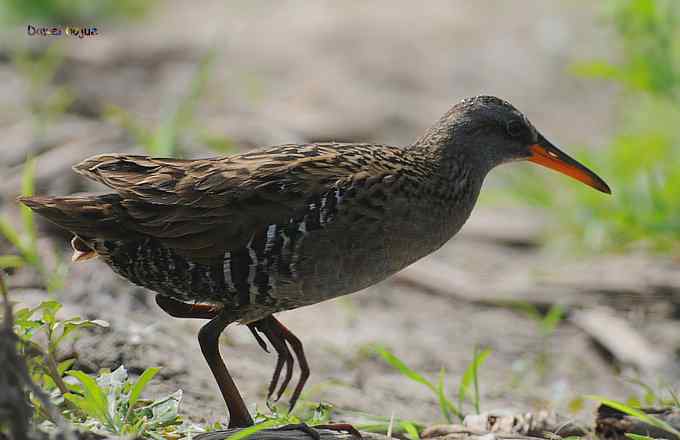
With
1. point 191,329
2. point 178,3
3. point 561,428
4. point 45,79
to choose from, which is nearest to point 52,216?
point 191,329

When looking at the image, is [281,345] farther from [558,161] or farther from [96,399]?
[558,161]

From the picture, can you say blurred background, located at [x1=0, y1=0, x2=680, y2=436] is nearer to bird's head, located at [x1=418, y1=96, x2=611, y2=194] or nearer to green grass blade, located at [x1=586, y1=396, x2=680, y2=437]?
green grass blade, located at [x1=586, y1=396, x2=680, y2=437]

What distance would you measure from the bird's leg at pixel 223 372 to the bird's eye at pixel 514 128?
127 cm

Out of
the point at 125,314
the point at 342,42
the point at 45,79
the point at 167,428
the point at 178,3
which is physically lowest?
the point at 167,428

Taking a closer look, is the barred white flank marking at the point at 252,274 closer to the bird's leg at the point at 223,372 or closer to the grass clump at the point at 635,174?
the bird's leg at the point at 223,372

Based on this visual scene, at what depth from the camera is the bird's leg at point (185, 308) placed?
3596 millimetres

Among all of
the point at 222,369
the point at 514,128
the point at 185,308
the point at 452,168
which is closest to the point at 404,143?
the point at 514,128

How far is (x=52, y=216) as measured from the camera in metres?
3.42

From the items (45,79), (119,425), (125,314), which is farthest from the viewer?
(45,79)

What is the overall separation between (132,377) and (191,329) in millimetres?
1025

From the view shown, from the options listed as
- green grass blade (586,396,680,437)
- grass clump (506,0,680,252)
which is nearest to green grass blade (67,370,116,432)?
green grass blade (586,396,680,437)

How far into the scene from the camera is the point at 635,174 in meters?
6.29

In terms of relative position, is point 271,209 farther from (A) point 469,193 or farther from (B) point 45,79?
(B) point 45,79

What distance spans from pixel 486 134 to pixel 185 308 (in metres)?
1.28
